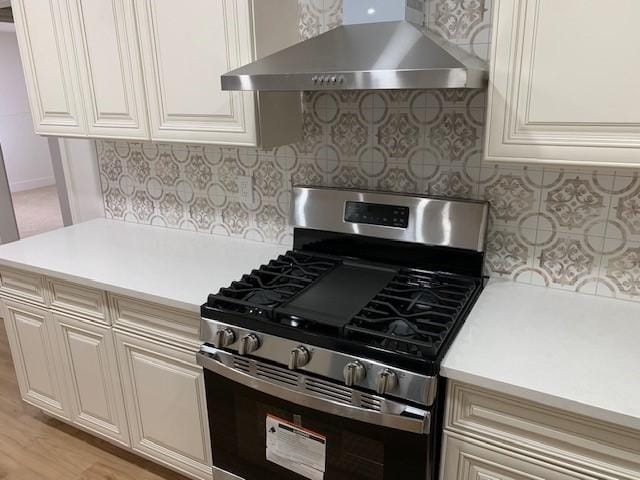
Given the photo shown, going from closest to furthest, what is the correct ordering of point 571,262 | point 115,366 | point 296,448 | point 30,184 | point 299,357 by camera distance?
1. point 299,357
2. point 296,448
3. point 571,262
4. point 115,366
5. point 30,184

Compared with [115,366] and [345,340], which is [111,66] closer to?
[115,366]

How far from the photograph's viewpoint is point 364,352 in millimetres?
1272

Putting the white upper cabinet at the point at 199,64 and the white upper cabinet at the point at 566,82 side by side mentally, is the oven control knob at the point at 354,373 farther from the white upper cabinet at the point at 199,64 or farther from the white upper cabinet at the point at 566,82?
the white upper cabinet at the point at 199,64

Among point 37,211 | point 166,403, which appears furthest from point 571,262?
point 37,211

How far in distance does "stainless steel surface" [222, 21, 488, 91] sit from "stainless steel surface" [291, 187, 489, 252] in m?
0.45

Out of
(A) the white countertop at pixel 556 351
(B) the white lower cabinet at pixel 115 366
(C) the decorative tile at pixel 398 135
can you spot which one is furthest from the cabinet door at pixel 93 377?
(A) the white countertop at pixel 556 351

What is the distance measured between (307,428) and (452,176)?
0.94 metres

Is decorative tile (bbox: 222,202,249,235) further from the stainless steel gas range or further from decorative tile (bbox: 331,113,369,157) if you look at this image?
decorative tile (bbox: 331,113,369,157)

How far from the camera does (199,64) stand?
171cm

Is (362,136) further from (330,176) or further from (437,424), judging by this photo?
(437,424)

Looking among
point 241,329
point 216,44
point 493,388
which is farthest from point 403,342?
point 216,44

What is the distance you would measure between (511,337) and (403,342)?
1.05 ft

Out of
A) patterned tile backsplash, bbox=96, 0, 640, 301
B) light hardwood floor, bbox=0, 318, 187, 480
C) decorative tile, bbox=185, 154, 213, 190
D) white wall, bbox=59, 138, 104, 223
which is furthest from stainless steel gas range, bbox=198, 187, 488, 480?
white wall, bbox=59, 138, 104, 223

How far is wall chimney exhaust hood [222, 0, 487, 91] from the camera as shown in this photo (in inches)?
47.3
